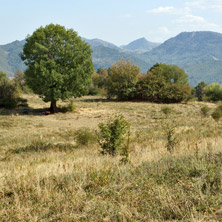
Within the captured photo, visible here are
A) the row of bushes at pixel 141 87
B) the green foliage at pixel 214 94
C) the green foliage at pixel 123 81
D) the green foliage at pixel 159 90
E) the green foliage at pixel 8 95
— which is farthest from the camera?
the green foliage at pixel 214 94

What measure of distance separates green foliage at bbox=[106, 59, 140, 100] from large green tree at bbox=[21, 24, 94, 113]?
19.6 m

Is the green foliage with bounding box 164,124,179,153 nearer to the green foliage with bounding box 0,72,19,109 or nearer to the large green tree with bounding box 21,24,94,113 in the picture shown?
the large green tree with bounding box 21,24,94,113

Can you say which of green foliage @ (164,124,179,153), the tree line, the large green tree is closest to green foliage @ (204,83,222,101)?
the tree line

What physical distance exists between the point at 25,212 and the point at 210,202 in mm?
2855

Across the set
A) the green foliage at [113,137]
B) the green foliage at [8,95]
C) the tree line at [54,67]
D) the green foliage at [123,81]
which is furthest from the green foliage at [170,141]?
the green foliage at [123,81]

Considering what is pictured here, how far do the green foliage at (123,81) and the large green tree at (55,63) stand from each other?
64.2ft

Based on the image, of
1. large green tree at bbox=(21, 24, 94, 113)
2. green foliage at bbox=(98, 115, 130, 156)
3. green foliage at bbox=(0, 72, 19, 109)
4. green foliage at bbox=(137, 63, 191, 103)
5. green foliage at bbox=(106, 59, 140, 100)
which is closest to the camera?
green foliage at bbox=(98, 115, 130, 156)

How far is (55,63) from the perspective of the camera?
29.2 meters

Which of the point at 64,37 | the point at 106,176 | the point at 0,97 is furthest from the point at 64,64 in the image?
the point at 106,176

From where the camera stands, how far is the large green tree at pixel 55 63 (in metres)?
28.8

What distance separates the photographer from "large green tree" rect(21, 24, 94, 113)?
28.8 meters

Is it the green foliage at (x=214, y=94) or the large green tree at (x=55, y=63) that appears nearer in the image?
the large green tree at (x=55, y=63)

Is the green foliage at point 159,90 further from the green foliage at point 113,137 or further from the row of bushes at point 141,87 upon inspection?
the green foliage at point 113,137

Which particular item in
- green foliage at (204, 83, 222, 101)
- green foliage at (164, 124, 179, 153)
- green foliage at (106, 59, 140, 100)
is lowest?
green foliage at (164, 124, 179, 153)
